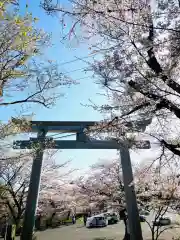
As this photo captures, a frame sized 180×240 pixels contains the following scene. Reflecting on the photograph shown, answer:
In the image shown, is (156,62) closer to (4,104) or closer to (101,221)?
(4,104)

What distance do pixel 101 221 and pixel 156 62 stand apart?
820 inches

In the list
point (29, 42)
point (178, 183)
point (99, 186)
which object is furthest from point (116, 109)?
point (99, 186)

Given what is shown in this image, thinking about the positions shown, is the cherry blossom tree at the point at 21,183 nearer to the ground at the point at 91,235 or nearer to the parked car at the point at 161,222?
the ground at the point at 91,235

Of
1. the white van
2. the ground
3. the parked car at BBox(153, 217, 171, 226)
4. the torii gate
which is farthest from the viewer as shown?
the white van

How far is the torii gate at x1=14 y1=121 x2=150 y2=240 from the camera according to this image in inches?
264

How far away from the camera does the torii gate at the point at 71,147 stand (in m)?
6.71

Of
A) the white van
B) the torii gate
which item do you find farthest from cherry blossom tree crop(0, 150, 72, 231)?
the white van

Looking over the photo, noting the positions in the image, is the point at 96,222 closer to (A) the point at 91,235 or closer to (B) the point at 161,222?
(A) the point at 91,235

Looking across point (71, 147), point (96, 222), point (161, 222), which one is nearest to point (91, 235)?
point (161, 222)

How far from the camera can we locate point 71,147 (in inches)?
300

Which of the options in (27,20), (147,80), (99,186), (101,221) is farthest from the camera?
(101,221)

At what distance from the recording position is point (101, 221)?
2036 cm

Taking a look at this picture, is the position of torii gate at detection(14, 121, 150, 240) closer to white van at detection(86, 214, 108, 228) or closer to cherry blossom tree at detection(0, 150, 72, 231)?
cherry blossom tree at detection(0, 150, 72, 231)

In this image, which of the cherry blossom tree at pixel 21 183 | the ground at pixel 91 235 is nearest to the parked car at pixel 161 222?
the ground at pixel 91 235
